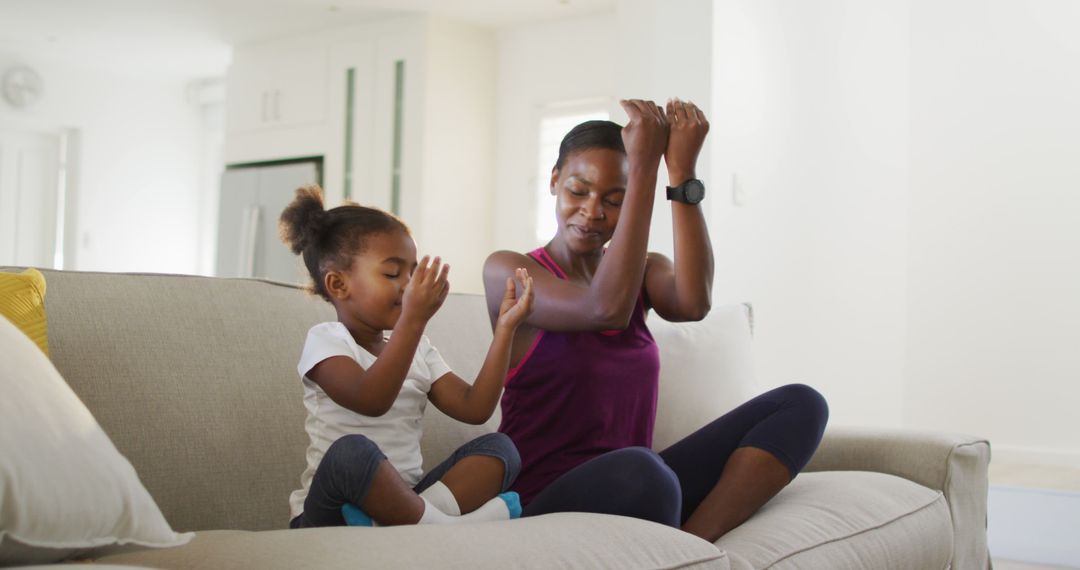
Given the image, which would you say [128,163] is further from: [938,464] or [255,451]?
[938,464]

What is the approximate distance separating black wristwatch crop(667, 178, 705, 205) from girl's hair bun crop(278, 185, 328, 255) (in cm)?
52

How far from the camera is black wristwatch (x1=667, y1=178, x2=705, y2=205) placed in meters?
1.61

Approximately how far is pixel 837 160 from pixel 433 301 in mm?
3355

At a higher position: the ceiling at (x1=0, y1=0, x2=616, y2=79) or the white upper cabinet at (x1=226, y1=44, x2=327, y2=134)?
the ceiling at (x1=0, y1=0, x2=616, y2=79)

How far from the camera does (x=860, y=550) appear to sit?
160 cm

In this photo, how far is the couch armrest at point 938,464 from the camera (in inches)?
79.0

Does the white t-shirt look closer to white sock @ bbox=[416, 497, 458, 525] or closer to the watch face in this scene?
white sock @ bbox=[416, 497, 458, 525]

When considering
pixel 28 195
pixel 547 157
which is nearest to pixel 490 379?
pixel 547 157

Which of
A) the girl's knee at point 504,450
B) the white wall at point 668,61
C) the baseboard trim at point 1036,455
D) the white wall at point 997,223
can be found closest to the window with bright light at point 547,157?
the white wall at point 997,223

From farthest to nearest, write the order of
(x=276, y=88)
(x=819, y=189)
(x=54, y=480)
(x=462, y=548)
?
(x=276, y=88) < (x=819, y=189) < (x=462, y=548) < (x=54, y=480)

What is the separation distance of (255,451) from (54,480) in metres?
0.74

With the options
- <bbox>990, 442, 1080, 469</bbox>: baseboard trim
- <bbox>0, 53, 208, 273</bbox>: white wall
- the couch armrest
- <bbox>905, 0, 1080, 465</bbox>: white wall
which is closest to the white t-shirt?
the couch armrest

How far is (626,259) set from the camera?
1.51 m

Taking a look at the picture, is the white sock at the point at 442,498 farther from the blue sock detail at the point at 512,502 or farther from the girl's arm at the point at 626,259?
the girl's arm at the point at 626,259
